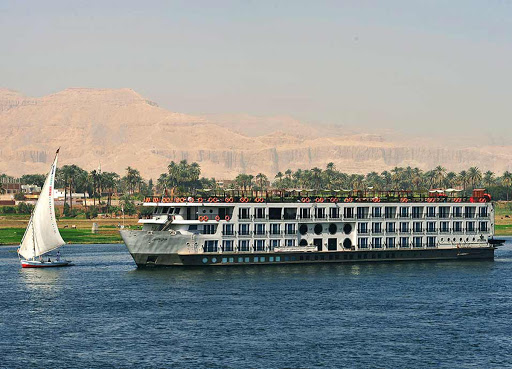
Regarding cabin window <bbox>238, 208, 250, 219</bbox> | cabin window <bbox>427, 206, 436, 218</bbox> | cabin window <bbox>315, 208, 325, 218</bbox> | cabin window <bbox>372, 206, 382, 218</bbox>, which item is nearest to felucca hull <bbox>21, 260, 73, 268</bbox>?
cabin window <bbox>238, 208, 250, 219</bbox>

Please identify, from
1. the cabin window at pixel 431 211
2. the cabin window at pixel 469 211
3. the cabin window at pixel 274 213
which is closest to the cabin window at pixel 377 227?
the cabin window at pixel 431 211

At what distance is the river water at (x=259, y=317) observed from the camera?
53.8 meters

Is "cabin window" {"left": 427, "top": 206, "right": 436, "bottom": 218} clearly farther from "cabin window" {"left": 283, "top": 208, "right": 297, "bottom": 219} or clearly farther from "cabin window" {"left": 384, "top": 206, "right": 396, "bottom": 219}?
"cabin window" {"left": 283, "top": 208, "right": 297, "bottom": 219}

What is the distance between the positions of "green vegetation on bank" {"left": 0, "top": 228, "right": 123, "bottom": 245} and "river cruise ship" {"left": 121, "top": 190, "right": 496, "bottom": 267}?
163 ft

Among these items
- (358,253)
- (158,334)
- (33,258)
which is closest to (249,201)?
(358,253)

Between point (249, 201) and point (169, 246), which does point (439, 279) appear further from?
point (169, 246)

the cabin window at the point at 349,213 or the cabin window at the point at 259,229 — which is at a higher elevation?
the cabin window at the point at 349,213

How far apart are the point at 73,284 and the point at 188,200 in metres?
14.8

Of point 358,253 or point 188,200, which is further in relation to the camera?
point 358,253

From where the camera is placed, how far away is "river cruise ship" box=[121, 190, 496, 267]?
88.3 metres

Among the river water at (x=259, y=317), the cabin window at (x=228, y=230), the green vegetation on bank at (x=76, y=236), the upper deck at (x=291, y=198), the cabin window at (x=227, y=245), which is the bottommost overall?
the river water at (x=259, y=317)

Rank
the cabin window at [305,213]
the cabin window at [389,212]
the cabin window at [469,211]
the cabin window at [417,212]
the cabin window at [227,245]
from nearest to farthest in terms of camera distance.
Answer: the cabin window at [227,245] → the cabin window at [305,213] → the cabin window at [389,212] → the cabin window at [417,212] → the cabin window at [469,211]

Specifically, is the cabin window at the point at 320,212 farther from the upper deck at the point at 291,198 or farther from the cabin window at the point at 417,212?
the cabin window at the point at 417,212

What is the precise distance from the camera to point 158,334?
59.9 metres
